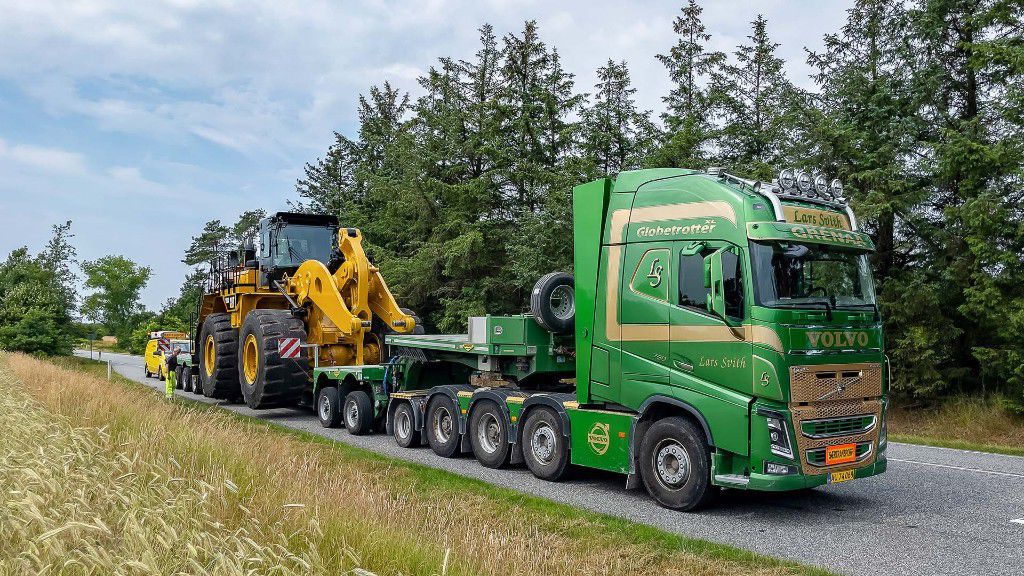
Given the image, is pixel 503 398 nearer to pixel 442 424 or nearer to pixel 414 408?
pixel 442 424

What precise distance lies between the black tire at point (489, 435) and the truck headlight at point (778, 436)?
391 cm

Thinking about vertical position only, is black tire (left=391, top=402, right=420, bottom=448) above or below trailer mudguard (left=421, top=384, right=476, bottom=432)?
below

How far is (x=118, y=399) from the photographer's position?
356 inches

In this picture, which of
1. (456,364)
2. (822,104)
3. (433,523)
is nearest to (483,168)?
(822,104)

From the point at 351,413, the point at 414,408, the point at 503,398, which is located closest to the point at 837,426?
the point at 503,398

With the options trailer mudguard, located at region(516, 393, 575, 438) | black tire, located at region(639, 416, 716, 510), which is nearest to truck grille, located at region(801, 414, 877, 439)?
black tire, located at region(639, 416, 716, 510)

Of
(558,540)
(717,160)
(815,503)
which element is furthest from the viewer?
(717,160)

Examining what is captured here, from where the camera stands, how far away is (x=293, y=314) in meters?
15.9

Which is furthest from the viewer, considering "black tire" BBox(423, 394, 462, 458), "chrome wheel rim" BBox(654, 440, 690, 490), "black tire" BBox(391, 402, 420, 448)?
"black tire" BBox(391, 402, 420, 448)

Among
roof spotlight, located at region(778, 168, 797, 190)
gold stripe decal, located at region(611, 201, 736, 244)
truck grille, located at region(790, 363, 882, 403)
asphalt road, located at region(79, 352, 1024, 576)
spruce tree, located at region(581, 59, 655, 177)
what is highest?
spruce tree, located at region(581, 59, 655, 177)

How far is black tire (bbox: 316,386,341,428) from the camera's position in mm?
14070

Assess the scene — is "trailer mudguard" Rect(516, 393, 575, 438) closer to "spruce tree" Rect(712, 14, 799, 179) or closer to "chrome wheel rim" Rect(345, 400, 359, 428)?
"chrome wheel rim" Rect(345, 400, 359, 428)

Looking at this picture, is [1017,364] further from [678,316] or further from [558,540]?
[558,540]

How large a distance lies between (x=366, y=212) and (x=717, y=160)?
19.4 metres
